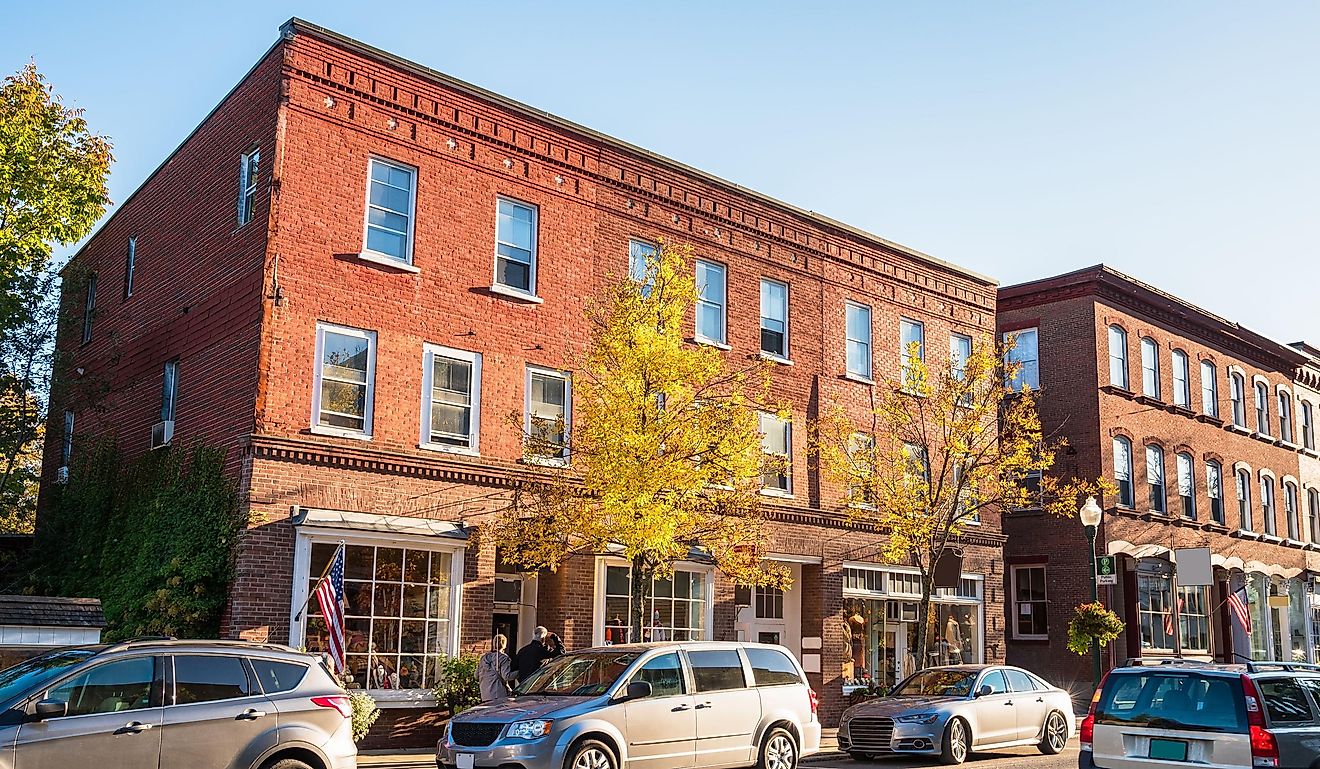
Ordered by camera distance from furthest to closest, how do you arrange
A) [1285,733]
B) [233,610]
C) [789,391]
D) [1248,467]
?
[1248,467], [789,391], [233,610], [1285,733]

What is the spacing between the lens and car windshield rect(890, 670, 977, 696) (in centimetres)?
1914

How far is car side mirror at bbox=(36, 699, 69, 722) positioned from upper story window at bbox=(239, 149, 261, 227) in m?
11.3

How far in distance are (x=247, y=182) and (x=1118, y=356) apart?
25.3 meters

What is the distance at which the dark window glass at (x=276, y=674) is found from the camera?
38.4 ft

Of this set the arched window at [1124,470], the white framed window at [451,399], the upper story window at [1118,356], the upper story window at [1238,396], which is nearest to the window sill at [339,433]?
the white framed window at [451,399]

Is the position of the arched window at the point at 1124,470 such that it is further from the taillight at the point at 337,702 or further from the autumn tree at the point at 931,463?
the taillight at the point at 337,702

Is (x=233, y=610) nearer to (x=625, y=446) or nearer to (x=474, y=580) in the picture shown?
(x=474, y=580)

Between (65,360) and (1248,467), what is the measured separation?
35760 mm

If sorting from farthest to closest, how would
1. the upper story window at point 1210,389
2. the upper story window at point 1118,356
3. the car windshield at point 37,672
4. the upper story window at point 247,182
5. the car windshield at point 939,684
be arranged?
the upper story window at point 1210,389
the upper story window at point 1118,356
the upper story window at point 247,182
the car windshield at point 939,684
the car windshield at point 37,672

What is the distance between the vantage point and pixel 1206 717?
11078 mm

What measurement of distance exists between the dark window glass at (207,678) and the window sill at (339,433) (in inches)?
303

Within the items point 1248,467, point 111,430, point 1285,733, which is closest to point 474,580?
point 111,430

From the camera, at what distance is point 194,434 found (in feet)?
66.5

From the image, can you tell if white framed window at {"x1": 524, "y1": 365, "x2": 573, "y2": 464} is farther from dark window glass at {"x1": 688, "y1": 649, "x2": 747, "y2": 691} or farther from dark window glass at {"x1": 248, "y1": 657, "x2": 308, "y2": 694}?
dark window glass at {"x1": 248, "y1": 657, "x2": 308, "y2": 694}
